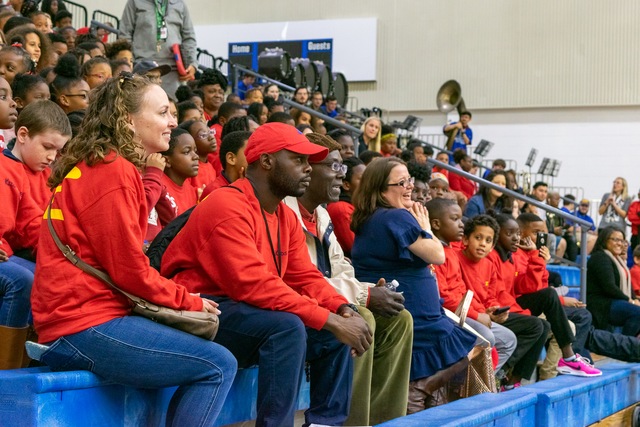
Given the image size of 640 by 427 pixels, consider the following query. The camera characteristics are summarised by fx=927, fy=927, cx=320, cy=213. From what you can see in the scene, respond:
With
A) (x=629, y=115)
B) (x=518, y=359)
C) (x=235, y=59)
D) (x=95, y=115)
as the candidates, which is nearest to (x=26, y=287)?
(x=95, y=115)

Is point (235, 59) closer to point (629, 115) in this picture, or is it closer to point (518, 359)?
point (629, 115)

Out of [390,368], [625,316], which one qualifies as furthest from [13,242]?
[625,316]

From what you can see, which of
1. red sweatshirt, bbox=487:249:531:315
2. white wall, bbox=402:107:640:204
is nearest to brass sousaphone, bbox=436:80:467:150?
white wall, bbox=402:107:640:204

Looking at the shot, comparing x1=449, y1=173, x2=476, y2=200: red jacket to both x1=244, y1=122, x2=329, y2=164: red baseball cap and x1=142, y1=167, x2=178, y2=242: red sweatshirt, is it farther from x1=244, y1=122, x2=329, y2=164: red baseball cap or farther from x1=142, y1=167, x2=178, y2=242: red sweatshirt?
x1=244, y1=122, x2=329, y2=164: red baseball cap

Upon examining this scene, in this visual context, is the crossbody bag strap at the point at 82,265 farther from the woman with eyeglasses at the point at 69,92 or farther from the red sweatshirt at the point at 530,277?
the red sweatshirt at the point at 530,277

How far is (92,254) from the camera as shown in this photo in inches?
112

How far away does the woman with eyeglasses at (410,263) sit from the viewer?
15.2 ft

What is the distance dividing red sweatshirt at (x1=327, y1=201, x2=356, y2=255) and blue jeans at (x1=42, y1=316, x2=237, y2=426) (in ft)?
7.85

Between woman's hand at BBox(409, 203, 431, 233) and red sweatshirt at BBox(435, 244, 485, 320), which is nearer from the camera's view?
woman's hand at BBox(409, 203, 431, 233)

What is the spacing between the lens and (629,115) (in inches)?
760

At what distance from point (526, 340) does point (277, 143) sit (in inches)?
119

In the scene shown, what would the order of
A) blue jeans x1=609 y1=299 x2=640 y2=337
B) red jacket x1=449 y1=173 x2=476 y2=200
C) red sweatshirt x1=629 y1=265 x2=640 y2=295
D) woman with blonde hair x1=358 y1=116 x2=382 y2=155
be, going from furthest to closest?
red jacket x1=449 y1=173 x2=476 y2=200 < woman with blonde hair x1=358 y1=116 x2=382 y2=155 < red sweatshirt x1=629 y1=265 x2=640 y2=295 < blue jeans x1=609 y1=299 x2=640 y2=337

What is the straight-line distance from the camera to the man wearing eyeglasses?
414 centimetres

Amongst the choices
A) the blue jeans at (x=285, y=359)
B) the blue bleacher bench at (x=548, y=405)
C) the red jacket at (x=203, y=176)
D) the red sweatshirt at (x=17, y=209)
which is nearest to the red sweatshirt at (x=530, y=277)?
the blue bleacher bench at (x=548, y=405)
